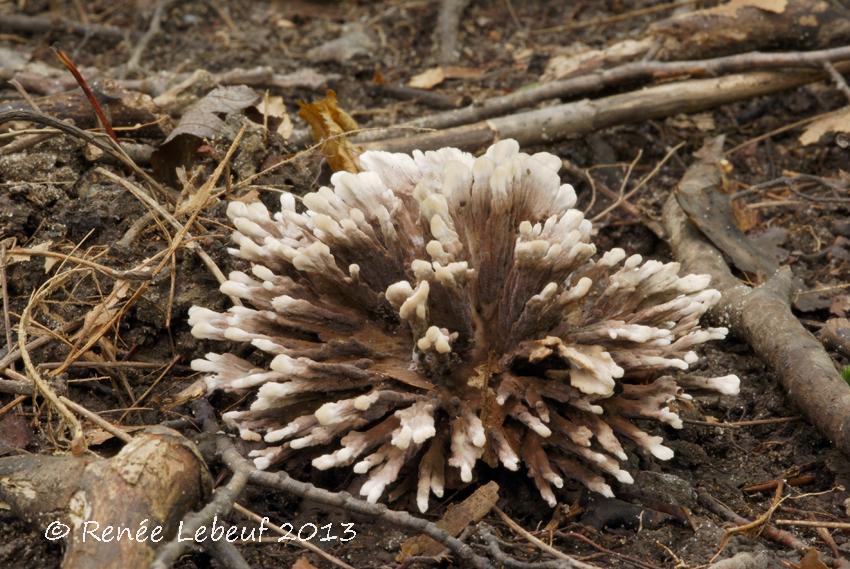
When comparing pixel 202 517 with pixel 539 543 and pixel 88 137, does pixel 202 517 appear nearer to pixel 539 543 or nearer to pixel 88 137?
pixel 539 543

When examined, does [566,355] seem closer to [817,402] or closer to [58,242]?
[817,402]

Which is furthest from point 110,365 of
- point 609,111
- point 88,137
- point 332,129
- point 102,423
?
point 609,111

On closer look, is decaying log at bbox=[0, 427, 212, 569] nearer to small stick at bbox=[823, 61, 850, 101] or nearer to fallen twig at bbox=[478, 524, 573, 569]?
fallen twig at bbox=[478, 524, 573, 569]

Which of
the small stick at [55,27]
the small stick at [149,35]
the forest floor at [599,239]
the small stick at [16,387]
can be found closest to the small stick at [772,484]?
the forest floor at [599,239]

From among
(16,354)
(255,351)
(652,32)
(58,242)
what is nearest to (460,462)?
(255,351)

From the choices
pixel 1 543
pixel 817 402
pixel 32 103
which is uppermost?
pixel 32 103

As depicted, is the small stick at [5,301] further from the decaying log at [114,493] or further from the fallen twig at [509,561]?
the fallen twig at [509,561]
